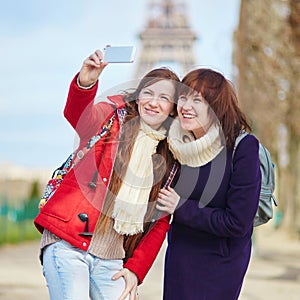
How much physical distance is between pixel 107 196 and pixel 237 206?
20.7 inches

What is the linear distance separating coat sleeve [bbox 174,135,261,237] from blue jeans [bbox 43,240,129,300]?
1.26ft

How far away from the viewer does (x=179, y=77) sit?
3562 millimetres

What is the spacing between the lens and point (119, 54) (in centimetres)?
323

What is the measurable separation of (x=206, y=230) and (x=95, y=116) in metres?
0.65

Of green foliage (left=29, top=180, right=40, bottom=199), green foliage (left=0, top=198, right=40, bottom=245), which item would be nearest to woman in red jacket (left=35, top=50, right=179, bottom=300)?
green foliage (left=0, top=198, right=40, bottom=245)

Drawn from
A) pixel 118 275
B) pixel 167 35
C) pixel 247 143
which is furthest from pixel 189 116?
pixel 167 35

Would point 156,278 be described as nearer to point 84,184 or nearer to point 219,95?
point 219,95

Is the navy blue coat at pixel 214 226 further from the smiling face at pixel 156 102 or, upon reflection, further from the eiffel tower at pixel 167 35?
the eiffel tower at pixel 167 35

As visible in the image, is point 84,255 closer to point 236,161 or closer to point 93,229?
point 93,229

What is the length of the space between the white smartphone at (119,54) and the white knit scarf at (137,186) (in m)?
0.31

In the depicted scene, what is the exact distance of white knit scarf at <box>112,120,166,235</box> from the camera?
3281mm

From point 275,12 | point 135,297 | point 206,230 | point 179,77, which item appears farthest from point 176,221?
point 275,12

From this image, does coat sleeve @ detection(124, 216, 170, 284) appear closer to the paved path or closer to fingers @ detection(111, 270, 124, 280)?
A: fingers @ detection(111, 270, 124, 280)

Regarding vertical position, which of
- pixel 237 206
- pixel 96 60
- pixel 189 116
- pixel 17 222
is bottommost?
pixel 17 222
